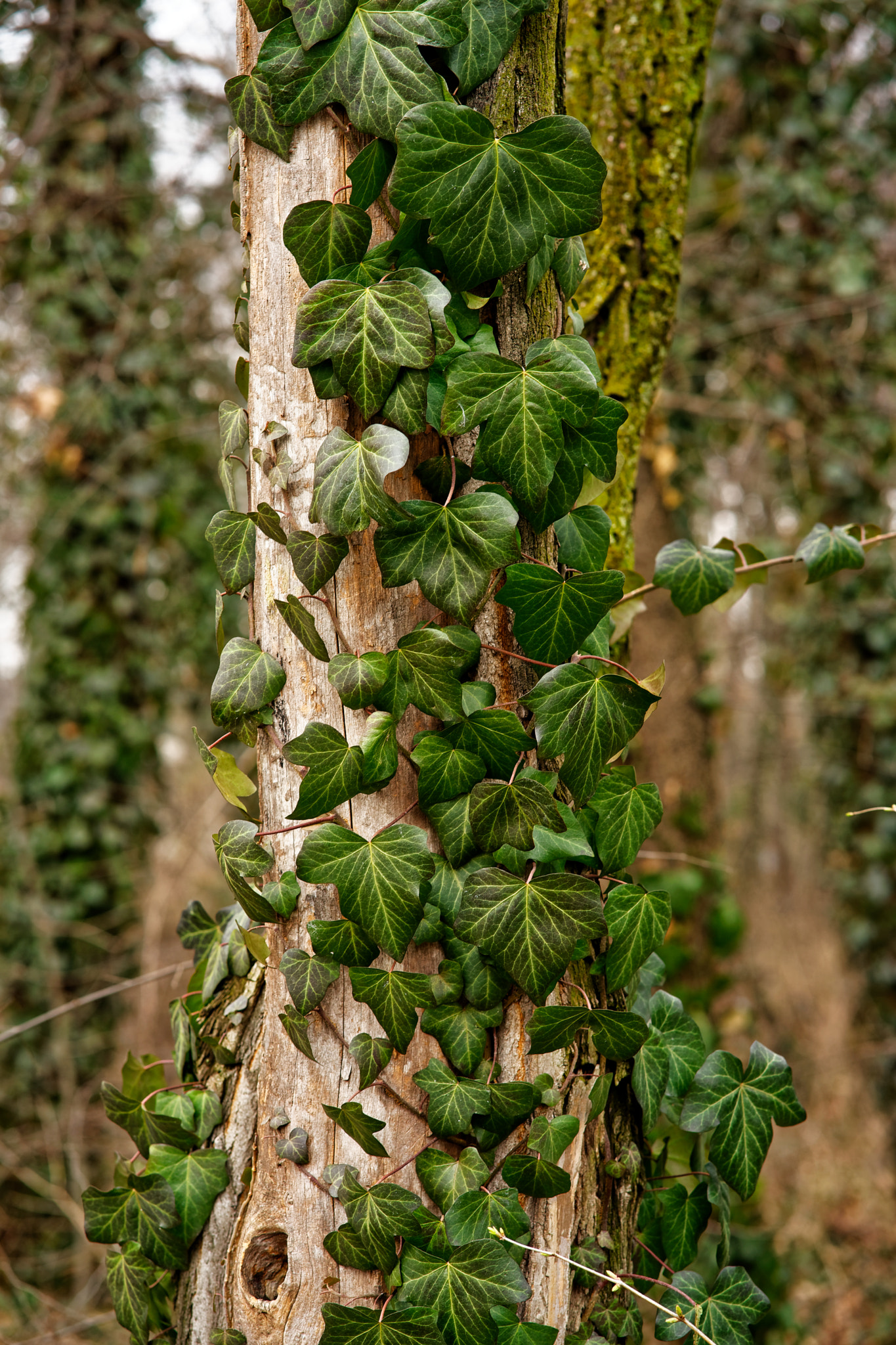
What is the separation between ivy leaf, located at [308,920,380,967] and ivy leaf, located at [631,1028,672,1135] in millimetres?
406

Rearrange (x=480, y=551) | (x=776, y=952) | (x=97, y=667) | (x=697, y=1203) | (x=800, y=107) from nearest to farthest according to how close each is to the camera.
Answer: (x=480, y=551) < (x=697, y=1203) < (x=97, y=667) < (x=800, y=107) < (x=776, y=952)

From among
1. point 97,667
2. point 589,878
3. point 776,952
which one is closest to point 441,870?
point 589,878

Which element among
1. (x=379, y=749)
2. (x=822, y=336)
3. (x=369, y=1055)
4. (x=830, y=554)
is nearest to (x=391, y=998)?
(x=369, y=1055)

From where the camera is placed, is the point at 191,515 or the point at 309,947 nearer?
the point at 309,947

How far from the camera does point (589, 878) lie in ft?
3.61

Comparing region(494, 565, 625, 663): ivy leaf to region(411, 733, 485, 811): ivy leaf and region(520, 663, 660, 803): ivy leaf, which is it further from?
region(411, 733, 485, 811): ivy leaf

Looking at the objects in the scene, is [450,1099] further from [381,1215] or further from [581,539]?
[581,539]

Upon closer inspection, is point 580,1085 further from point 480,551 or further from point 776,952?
point 776,952

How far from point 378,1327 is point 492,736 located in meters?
0.69

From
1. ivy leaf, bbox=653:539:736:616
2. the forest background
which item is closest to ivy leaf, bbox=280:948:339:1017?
ivy leaf, bbox=653:539:736:616

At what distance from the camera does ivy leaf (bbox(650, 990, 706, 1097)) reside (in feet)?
3.90

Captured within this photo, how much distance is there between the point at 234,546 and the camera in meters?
1.14

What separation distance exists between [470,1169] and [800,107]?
15.2 ft

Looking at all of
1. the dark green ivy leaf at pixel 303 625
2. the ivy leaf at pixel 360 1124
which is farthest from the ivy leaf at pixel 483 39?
the ivy leaf at pixel 360 1124
